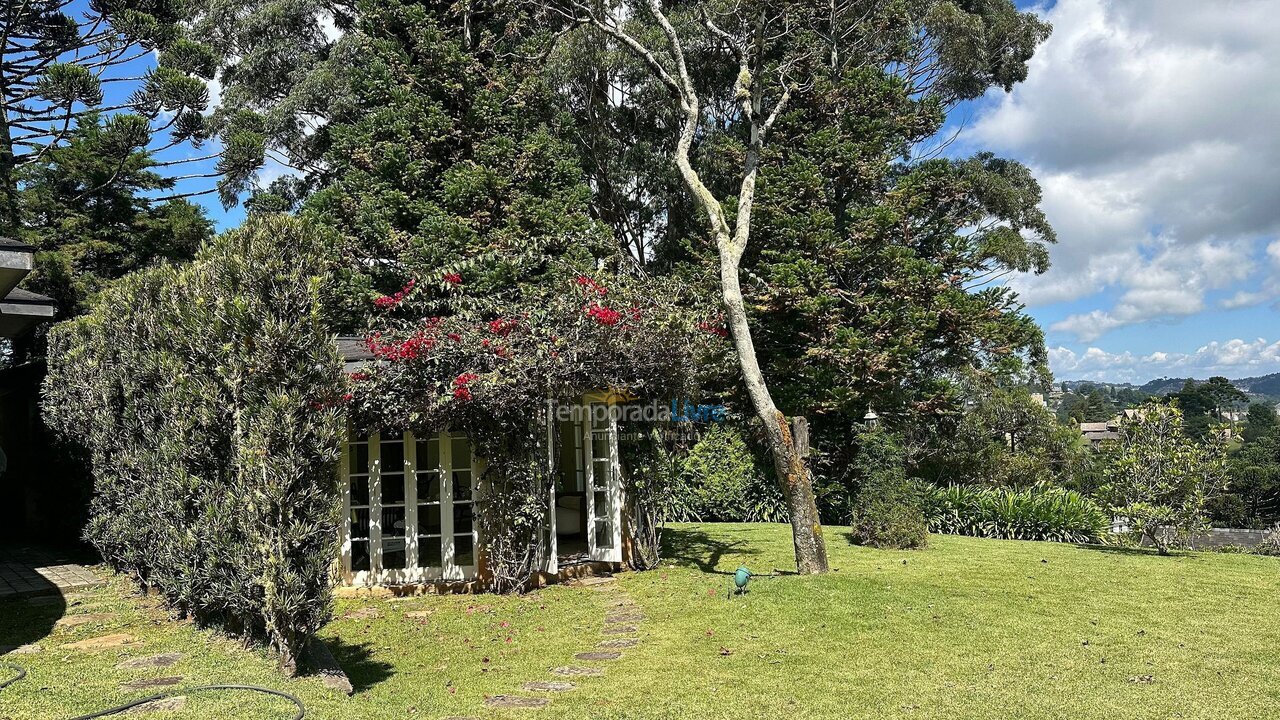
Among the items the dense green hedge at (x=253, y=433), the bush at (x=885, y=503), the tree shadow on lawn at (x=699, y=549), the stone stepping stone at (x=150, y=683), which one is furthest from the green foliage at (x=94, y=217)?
the bush at (x=885, y=503)

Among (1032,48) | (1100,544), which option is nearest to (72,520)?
(1100,544)

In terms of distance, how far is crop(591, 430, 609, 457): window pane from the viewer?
31.1 feet

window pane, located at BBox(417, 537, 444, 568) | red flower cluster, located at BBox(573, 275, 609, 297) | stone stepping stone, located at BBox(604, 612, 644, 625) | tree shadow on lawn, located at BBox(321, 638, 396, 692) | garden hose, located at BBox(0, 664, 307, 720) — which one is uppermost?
red flower cluster, located at BBox(573, 275, 609, 297)

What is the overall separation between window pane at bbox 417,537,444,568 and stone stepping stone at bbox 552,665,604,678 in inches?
129

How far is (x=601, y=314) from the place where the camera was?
8.15m

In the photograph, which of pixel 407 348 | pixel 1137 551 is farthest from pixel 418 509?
pixel 1137 551

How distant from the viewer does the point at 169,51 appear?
1302 centimetres

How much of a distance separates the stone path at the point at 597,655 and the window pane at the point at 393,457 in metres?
2.59

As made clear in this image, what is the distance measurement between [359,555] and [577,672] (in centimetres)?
397

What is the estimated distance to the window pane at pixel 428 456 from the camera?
8.62 meters

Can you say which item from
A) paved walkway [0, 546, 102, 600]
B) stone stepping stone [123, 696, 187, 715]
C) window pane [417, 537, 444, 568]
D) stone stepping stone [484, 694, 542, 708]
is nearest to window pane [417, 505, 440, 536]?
window pane [417, 537, 444, 568]

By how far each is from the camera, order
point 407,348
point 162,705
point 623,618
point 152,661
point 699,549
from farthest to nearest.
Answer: point 699,549
point 407,348
point 623,618
point 152,661
point 162,705

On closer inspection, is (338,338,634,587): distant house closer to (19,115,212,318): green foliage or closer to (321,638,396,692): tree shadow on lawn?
(321,638,396,692): tree shadow on lawn

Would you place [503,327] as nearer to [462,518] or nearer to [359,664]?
[462,518]
